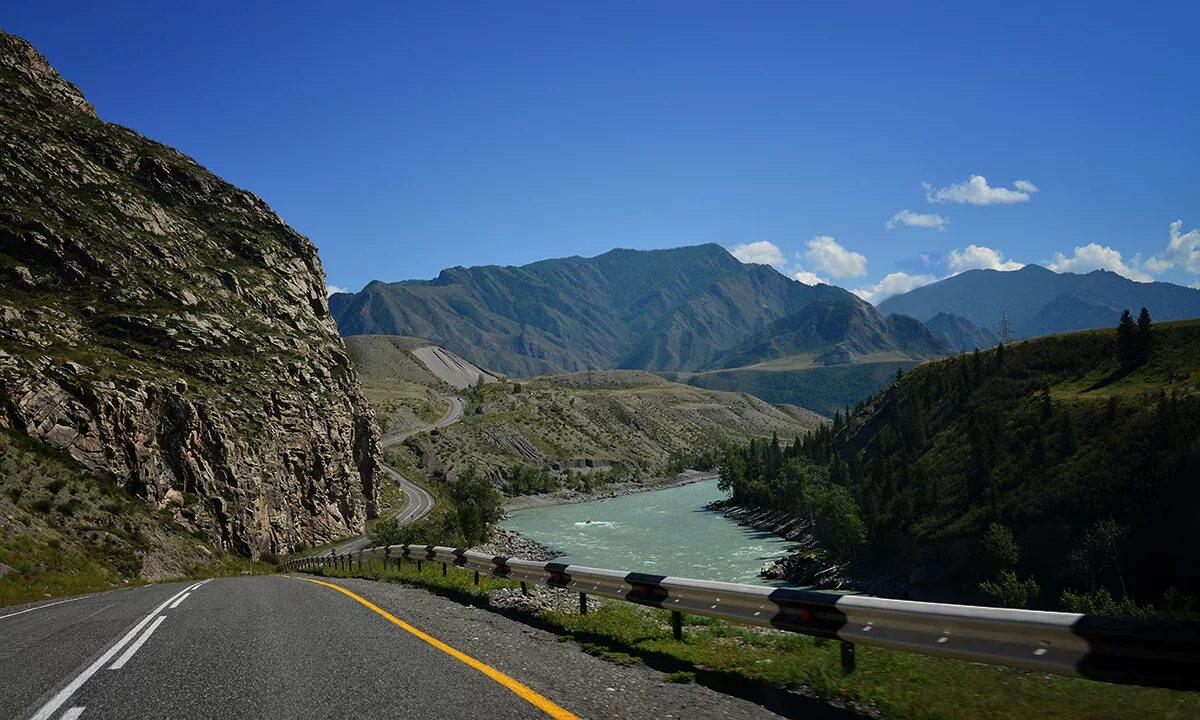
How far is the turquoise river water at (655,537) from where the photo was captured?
67.4 meters

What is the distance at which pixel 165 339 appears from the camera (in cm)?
5391

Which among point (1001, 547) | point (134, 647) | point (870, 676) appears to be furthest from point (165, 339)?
point (1001, 547)

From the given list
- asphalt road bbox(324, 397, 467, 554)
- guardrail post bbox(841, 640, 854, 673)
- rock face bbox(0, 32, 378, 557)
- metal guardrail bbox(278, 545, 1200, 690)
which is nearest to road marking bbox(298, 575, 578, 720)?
metal guardrail bbox(278, 545, 1200, 690)

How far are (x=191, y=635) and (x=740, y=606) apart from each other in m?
8.58

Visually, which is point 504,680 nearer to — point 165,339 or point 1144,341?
point 165,339

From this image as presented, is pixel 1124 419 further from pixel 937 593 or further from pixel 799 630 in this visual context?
pixel 799 630

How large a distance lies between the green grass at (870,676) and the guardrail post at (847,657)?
0.11 m

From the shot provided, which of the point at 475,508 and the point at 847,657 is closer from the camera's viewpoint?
the point at 847,657

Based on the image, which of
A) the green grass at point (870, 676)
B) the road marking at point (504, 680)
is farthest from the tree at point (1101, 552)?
the road marking at point (504, 680)

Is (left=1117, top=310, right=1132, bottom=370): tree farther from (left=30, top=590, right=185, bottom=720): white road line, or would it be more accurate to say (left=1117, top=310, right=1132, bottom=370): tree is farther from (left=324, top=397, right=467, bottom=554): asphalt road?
(left=30, top=590, right=185, bottom=720): white road line

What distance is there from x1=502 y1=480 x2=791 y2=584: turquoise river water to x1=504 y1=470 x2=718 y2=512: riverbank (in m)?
4.55

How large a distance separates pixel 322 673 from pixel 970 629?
22.8ft

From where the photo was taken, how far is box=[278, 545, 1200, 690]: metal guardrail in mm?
4824

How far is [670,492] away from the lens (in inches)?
6471
